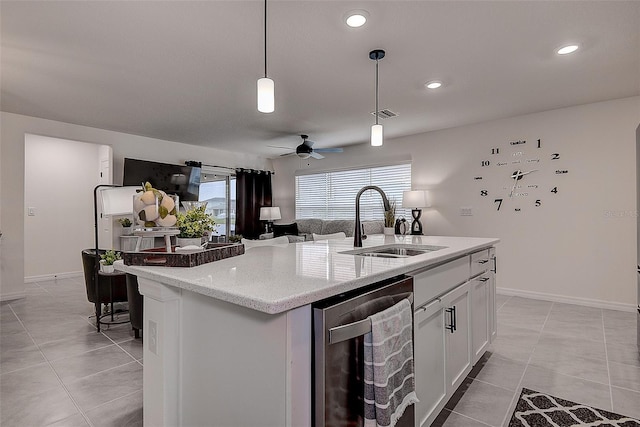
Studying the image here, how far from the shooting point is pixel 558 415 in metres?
1.78

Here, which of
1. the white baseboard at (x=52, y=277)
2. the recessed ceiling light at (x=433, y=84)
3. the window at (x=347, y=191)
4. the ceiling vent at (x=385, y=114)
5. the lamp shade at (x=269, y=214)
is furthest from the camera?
the lamp shade at (x=269, y=214)

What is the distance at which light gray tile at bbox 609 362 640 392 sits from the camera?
210 cm

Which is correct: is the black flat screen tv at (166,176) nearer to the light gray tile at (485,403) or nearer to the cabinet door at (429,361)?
the cabinet door at (429,361)

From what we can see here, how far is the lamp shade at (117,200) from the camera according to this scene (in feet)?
5.76

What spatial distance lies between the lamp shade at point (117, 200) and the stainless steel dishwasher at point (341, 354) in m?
1.36

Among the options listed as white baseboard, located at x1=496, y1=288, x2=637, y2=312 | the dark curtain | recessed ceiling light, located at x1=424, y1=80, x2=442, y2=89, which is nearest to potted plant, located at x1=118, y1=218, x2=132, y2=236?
the dark curtain

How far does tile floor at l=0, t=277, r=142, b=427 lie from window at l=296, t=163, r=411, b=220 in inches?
165

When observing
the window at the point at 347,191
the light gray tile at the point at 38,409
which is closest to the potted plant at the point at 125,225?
the window at the point at 347,191

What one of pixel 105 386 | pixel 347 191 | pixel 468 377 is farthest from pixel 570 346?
pixel 347 191

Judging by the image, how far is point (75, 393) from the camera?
2.02 meters

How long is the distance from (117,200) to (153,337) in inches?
37.1

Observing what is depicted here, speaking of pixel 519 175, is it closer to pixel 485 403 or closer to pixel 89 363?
pixel 485 403

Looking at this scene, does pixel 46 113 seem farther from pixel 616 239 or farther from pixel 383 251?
pixel 616 239

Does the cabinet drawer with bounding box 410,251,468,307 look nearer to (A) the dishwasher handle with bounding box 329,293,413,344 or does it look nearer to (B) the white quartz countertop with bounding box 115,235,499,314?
(B) the white quartz countertop with bounding box 115,235,499,314
